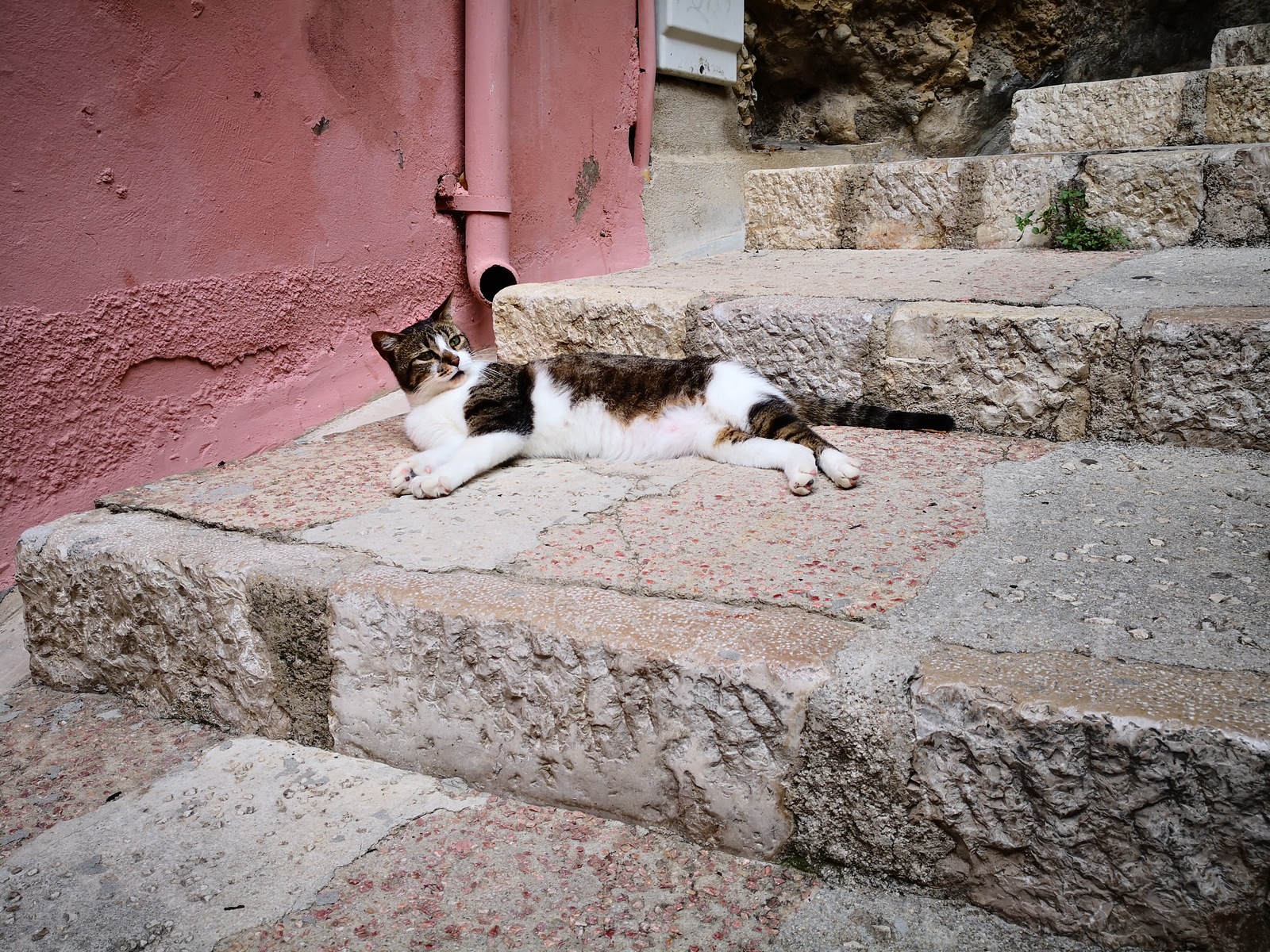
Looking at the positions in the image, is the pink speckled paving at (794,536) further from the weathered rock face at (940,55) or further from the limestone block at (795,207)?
the weathered rock face at (940,55)

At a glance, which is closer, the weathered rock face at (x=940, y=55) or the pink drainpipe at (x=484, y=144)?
the pink drainpipe at (x=484, y=144)

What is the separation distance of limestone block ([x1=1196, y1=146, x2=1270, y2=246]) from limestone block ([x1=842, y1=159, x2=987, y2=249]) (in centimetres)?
78

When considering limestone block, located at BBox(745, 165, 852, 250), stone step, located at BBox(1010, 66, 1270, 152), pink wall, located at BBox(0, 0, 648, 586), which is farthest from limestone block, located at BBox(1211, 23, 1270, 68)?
pink wall, located at BBox(0, 0, 648, 586)

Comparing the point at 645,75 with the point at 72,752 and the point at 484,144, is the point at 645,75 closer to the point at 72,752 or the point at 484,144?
the point at 484,144

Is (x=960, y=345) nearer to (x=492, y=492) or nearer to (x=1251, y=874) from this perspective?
(x=492, y=492)

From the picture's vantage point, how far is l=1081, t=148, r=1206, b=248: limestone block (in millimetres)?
2992

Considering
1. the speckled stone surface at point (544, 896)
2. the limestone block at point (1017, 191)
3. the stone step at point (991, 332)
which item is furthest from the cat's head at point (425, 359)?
the limestone block at point (1017, 191)

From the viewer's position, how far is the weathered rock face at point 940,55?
570cm

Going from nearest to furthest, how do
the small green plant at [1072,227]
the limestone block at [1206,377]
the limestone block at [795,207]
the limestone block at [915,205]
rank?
the limestone block at [1206,377] → the small green plant at [1072,227] → the limestone block at [915,205] → the limestone block at [795,207]

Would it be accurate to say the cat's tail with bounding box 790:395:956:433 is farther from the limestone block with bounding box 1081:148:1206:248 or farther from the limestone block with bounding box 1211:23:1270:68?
the limestone block with bounding box 1211:23:1270:68

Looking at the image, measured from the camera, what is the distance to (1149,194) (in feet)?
10.1

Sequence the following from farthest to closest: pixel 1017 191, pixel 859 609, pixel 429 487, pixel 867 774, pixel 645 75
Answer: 1. pixel 645 75
2. pixel 1017 191
3. pixel 429 487
4. pixel 859 609
5. pixel 867 774

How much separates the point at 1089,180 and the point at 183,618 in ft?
10.6

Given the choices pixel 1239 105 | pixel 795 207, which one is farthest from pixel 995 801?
pixel 1239 105
